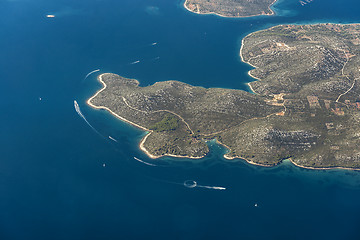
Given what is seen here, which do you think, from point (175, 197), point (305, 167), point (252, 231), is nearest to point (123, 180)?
point (175, 197)

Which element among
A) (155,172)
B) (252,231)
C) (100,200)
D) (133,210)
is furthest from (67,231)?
(252,231)

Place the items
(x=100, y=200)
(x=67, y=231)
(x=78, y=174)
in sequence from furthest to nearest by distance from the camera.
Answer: (x=78, y=174) < (x=100, y=200) < (x=67, y=231)

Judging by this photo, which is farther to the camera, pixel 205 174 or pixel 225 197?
pixel 205 174

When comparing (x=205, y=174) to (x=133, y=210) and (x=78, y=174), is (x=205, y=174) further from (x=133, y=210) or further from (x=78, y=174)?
(x=78, y=174)

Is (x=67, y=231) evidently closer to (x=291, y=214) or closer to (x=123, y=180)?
(x=123, y=180)

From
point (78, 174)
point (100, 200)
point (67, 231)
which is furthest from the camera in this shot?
point (78, 174)

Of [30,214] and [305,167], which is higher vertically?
[305,167]

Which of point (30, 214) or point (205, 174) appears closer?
point (30, 214)

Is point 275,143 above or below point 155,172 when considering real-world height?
above
